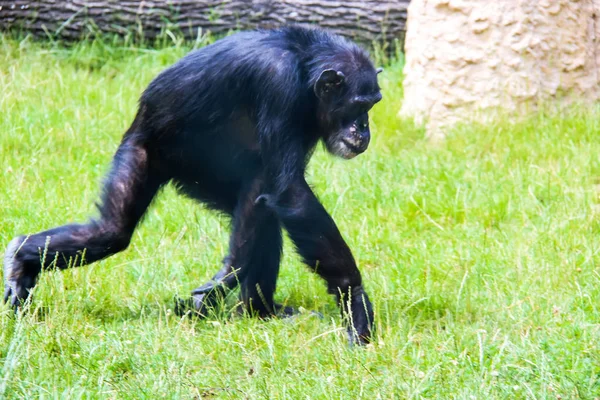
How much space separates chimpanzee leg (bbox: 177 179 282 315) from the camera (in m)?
4.48

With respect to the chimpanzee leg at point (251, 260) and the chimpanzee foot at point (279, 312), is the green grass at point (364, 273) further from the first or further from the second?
the chimpanzee leg at point (251, 260)

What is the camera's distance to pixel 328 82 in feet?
13.9

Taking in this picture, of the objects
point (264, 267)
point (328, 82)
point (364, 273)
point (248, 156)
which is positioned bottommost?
point (364, 273)

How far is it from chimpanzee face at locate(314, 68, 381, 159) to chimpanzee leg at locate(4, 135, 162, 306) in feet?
3.04

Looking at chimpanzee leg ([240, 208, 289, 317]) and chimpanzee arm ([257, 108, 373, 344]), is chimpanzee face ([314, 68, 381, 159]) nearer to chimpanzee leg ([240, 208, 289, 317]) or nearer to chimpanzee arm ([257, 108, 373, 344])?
chimpanzee arm ([257, 108, 373, 344])

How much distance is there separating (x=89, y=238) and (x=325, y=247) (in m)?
1.14

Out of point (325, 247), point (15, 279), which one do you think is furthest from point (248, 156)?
point (15, 279)

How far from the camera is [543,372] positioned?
3365 millimetres

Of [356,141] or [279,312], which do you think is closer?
[356,141]

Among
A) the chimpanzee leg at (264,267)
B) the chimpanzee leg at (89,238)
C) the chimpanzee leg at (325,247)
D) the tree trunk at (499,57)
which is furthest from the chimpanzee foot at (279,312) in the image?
the tree trunk at (499,57)

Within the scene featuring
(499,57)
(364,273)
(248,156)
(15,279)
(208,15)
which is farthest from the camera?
(208,15)

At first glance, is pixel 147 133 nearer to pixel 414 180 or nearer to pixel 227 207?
pixel 227 207

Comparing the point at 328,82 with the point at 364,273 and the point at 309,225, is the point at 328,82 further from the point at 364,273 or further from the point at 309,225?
the point at 364,273

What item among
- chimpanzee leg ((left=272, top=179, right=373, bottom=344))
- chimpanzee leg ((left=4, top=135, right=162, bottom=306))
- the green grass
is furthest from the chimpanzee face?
chimpanzee leg ((left=4, top=135, right=162, bottom=306))
